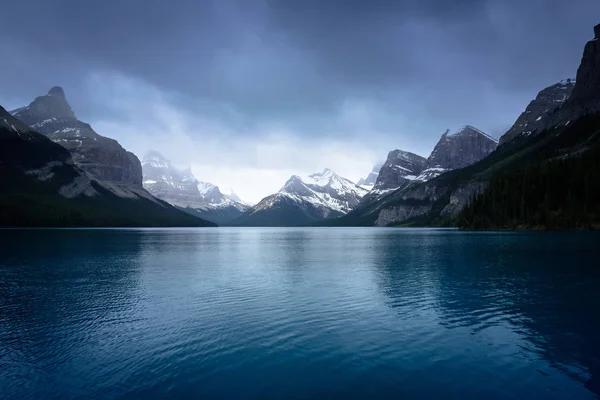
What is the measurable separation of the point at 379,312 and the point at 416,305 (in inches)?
210

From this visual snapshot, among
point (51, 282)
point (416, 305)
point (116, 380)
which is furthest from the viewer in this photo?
point (51, 282)

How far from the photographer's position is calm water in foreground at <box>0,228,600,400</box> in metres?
20.5

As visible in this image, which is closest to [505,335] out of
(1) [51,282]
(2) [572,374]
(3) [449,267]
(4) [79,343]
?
(2) [572,374]

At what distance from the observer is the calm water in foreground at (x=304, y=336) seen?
20516 mm

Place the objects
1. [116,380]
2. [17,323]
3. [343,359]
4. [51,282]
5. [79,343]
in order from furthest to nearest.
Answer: [51,282]
[17,323]
[79,343]
[343,359]
[116,380]

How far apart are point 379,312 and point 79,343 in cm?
2727

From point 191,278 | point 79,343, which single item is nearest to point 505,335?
point 79,343

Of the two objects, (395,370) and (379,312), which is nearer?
(395,370)

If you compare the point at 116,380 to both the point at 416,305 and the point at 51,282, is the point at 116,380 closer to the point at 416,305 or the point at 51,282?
the point at 416,305

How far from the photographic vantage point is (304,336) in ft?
97.4

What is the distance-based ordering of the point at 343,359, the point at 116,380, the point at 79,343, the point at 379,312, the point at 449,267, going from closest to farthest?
the point at 116,380
the point at 343,359
the point at 79,343
the point at 379,312
the point at 449,267

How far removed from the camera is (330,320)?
3431 centimetres

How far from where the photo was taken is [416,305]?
3962 centimetres

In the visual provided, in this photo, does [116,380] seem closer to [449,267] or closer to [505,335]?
[505,335]
